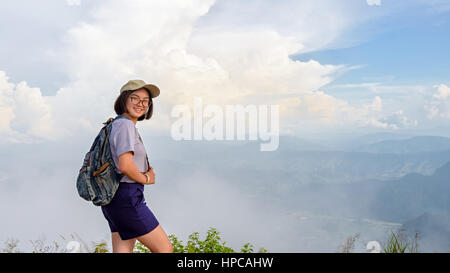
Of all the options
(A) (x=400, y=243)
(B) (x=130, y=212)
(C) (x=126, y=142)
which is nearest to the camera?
(C) (x=126, y=142)

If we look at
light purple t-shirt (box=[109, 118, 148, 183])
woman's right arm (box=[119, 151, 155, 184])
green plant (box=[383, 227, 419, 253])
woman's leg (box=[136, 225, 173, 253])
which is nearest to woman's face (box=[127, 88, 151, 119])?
light purple t-shirt (box=[109, 118, 148, 183])

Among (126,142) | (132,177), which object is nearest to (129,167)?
(132,177)

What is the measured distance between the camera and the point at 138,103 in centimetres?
317

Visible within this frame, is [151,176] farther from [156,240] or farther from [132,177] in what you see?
[156,240]

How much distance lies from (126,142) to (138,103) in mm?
444

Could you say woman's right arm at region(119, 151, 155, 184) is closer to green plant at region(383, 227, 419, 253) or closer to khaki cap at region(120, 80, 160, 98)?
khaki cap at region(120, 80, 160, 98)

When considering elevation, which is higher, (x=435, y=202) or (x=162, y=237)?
(x=435, y=202)

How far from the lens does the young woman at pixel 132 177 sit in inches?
114
